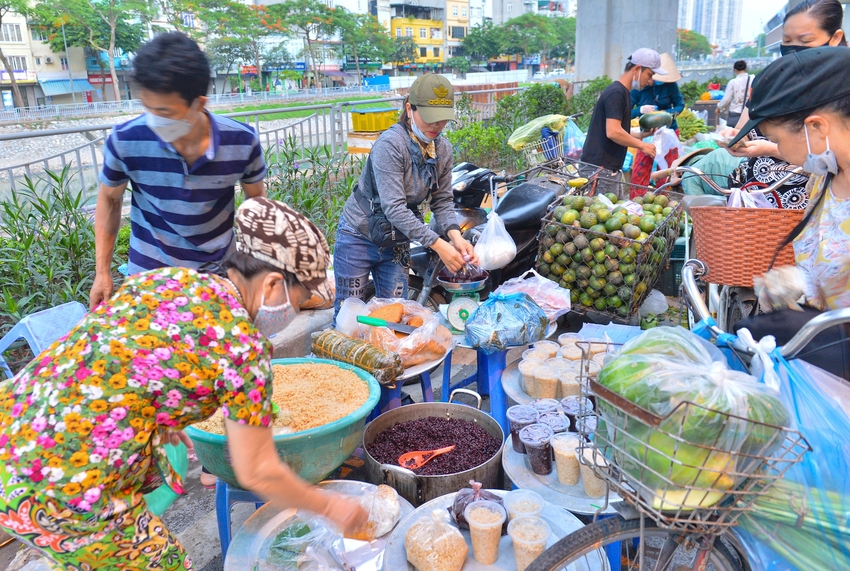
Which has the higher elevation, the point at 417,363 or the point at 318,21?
the point at 318,21

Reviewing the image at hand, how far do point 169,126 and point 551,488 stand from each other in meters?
2.02

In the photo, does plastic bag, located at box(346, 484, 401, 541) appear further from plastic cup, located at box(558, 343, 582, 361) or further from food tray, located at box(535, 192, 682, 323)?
food tray, located at box(535, 192, 682, 323)

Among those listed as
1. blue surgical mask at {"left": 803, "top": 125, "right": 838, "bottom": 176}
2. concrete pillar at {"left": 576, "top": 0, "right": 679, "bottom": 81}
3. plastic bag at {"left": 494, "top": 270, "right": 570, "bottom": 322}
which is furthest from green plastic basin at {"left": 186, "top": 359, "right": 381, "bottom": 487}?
concrete pillar at {"left": 576, "top": 0, "right": 679, "bottom": 81}

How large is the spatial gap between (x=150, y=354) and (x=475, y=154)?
860cm

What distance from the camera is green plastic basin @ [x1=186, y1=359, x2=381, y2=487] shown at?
1993 millimetres

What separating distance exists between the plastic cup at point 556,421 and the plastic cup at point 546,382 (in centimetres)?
28

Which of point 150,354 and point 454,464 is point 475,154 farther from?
point 150,354

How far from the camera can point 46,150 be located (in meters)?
5.30

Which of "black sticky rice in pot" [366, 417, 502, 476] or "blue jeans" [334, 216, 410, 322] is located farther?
"blue jeans" [334, 216, 410, 322]

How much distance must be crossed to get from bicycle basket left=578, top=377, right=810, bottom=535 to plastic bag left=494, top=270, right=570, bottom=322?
212 centimetres

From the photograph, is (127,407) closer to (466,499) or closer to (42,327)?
(466,499)

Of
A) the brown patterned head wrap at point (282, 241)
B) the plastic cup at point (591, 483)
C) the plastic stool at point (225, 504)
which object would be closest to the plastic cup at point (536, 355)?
the plastic cup at point (591, 483)

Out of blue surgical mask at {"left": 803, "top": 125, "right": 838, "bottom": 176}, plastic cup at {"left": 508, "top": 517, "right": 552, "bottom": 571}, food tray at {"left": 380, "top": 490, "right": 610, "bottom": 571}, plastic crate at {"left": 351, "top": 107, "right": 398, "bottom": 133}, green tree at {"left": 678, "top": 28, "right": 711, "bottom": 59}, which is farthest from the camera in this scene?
green tree at {"left": 678, "top": 28, "right": 711, "bottom": 59}

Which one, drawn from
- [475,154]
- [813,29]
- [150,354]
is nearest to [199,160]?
[150,354]
